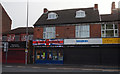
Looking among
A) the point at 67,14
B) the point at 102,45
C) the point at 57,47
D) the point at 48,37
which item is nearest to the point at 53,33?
the point at 48,37

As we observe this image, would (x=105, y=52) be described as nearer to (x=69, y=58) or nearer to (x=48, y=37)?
(x=69, y=58)

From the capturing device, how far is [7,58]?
24.9 m

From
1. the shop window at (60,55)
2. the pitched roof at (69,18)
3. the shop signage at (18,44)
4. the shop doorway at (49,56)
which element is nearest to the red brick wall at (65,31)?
the pitched roof at (69,18)

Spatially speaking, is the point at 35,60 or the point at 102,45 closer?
the point at 102,45

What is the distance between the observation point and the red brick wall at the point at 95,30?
21344mm

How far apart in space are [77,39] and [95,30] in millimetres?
3159

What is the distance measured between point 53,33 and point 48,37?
3.69 ft

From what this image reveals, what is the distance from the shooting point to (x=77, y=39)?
848 inches

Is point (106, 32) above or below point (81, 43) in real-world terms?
above

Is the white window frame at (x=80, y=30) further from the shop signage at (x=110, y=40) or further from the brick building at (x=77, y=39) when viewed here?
the shop signage at (x=110, y=40)

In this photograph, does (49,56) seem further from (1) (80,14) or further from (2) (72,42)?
(1) (80,14)

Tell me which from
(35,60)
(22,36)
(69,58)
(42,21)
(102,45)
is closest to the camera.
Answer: (102,45)

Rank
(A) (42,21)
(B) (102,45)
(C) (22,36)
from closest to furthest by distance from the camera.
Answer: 1. (B) (102,45)
2. (A) (42,21)
3. (C) (22,36)

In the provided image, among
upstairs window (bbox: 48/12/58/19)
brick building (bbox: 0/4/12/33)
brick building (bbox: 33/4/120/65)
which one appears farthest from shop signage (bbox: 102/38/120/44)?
brick building (bbox: 0/4/12/33)
